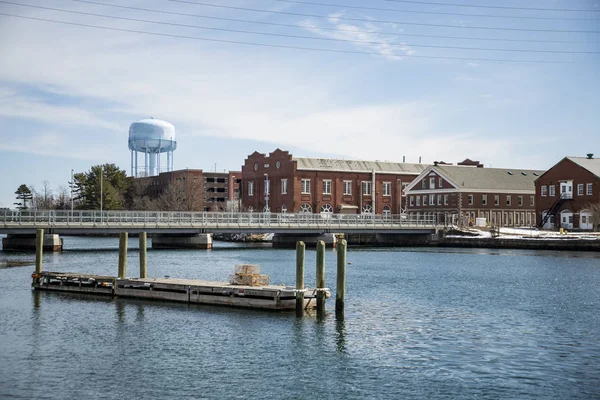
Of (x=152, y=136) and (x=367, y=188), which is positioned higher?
(x=152, y=136)

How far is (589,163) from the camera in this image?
289 feet

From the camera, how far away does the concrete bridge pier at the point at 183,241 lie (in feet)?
263

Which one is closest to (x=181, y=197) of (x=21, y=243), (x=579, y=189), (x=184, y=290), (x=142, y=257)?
(x=21, y=243)

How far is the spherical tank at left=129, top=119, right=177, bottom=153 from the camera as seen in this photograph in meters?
153

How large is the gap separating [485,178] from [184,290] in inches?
3136

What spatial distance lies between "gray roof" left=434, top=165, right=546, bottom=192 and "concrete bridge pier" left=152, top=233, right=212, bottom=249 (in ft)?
129

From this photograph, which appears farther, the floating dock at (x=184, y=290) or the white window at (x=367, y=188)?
the white window at (x=367, y=188)

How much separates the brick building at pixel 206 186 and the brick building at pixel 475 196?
45251 millimetres

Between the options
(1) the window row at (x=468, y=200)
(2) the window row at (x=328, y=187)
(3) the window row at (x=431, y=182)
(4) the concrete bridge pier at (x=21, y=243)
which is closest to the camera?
(4) the concrete bridge pier at (x=21, y=243)

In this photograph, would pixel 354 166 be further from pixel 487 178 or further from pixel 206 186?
pixel 206 186

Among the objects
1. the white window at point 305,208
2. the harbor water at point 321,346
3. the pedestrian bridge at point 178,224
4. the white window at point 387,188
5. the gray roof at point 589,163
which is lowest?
the harbor water at point 321,346

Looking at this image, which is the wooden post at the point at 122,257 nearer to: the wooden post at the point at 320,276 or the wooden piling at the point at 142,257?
the wooden piling at the point at 142,257

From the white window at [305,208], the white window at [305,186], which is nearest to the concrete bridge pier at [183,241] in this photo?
the white window at [305,208]

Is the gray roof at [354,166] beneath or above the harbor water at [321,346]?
above
